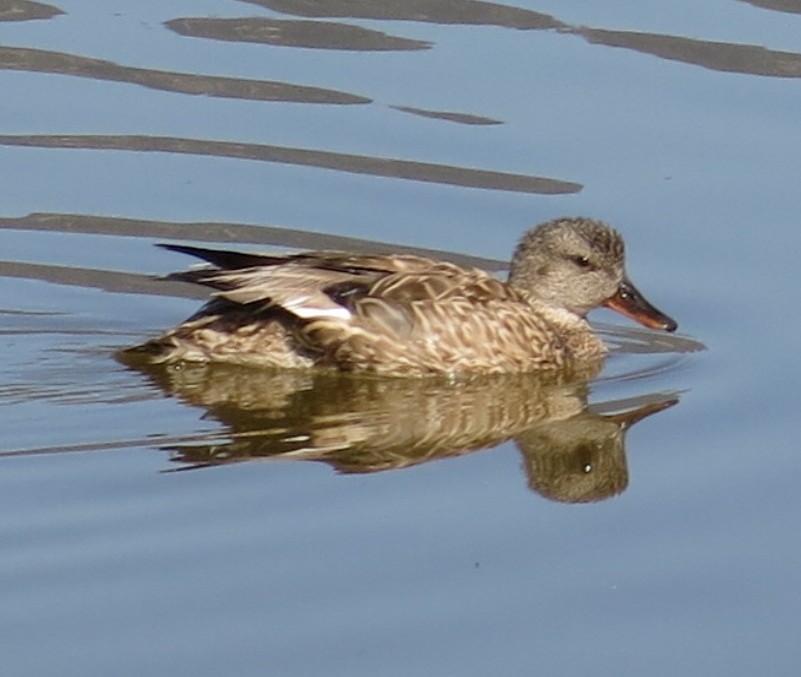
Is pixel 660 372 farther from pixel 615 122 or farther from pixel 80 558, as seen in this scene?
pixel 80 558

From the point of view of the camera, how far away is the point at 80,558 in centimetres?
885

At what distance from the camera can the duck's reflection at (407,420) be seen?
404 inches

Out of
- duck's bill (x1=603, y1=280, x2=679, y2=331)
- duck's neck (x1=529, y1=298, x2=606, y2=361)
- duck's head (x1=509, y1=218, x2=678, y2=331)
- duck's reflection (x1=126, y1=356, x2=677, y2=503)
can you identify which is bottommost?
duck's reflection (x1=126, y1=356, x2=677, y2=503)

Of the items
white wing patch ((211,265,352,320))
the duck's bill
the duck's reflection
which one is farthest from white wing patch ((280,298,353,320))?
the duck's bill

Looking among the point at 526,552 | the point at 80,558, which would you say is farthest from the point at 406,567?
the point at 80,558

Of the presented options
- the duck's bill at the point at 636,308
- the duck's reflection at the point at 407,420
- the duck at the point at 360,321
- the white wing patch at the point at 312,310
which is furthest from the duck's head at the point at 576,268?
the white wing patch at the point at 312,310

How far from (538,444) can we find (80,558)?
2442 mm

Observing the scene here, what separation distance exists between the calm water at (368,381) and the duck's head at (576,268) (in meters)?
0.29

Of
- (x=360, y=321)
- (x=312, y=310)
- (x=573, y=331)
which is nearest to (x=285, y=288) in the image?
(x=312, y=310)

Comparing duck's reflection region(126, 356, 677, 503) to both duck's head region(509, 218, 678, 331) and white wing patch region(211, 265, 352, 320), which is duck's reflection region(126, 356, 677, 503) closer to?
white wing patch region(211, 265, 352, 320)

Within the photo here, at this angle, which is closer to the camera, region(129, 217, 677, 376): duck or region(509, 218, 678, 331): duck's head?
region(129, 217, 677, 376): duck

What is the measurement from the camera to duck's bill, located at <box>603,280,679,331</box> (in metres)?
11.9

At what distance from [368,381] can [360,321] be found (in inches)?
10.5

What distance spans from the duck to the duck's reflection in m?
0.08
